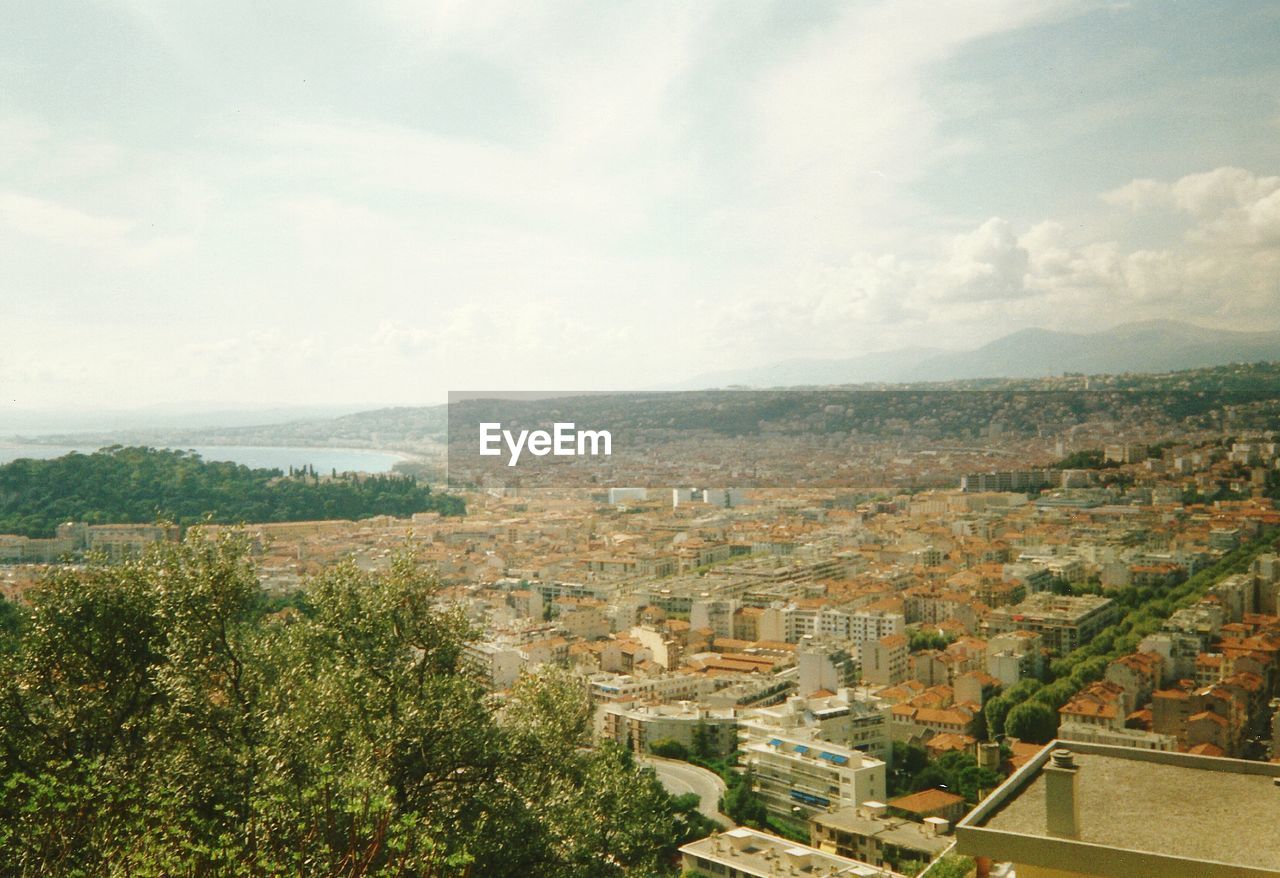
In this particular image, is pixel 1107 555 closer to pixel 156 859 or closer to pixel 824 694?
pixel 824 694

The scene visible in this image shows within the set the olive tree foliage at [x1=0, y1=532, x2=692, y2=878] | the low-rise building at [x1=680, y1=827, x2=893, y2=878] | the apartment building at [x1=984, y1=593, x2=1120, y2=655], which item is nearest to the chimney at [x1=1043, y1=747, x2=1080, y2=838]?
the olive tree foliage at [x1=0, y1=532, x2=692, y2=878]

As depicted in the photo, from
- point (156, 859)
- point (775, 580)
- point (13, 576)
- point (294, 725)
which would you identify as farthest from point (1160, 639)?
point (13, 576)

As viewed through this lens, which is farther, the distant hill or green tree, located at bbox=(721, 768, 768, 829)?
the distant hill

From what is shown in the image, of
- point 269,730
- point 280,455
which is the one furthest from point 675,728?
point 280,455

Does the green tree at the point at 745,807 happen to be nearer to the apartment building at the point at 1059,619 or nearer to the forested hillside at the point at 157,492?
the apartment building at the point at 1059,619

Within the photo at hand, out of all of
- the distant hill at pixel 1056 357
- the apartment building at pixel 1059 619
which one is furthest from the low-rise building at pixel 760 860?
the distant hill at pixel 1056 357

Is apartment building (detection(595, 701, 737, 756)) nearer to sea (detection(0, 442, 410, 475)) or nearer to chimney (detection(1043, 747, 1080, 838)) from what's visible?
sea (detection(0, 442, 410, 475))
